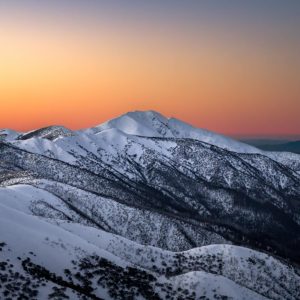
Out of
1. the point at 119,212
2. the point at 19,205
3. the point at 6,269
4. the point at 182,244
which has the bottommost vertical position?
the point at 182,244

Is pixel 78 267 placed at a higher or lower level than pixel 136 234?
higher

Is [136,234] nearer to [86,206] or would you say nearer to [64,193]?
[86,206]

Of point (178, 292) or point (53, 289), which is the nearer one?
point (53, 289)

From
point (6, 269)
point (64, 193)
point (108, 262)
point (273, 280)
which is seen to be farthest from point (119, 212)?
point (6, 269)

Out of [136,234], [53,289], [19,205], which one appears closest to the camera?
[53,289]

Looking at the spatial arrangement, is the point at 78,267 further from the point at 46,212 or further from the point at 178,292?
the point at 46,212

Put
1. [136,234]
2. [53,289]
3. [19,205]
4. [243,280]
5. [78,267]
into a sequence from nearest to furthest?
1. [53,289]
2. [78,267]
3. [243,280]
4. [19,205]
5. [136,234]

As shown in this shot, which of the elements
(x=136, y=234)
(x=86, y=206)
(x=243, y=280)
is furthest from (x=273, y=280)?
(x=86, y=206)
